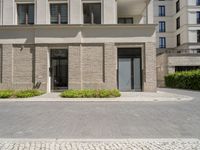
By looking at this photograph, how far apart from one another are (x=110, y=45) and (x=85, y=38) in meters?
2.13

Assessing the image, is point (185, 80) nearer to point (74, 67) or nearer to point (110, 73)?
point (110, 73)

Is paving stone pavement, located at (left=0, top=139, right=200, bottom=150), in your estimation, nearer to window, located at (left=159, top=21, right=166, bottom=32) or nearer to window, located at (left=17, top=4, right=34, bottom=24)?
window, located at (left=17, top=4, right=34, bottom=24)

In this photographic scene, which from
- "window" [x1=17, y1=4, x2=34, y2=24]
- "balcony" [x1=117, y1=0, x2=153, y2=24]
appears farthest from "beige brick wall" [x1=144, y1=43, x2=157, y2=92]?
"window" [x1=17, y1=4, x2=34, y2=24]

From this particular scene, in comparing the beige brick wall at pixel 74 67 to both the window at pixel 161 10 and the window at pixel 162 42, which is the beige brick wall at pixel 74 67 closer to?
the window at pixel 162 42

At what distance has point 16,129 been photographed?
753 cm

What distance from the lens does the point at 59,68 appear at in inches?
814

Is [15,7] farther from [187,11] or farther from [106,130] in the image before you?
[187,11]

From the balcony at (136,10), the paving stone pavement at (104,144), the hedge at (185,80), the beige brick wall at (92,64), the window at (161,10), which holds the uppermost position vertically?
the window at (161,10)

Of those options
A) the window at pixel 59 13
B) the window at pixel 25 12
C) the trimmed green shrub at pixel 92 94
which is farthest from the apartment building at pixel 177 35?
the window at pixel 25 12

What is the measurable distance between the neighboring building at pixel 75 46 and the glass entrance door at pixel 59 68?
0.14 m

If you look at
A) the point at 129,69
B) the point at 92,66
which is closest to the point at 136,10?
the point at 129,69

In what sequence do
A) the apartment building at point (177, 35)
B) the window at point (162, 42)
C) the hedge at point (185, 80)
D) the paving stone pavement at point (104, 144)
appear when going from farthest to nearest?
1. the window at point (162, 42)
2. the apartment building at point (177, 35)
3. the hedge at point (185, 80)
4. the paving stone pavement at point (104, 144)

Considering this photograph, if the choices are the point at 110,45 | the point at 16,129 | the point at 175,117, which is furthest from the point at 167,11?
the point at 16,129

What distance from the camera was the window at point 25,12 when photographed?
20.6 m
